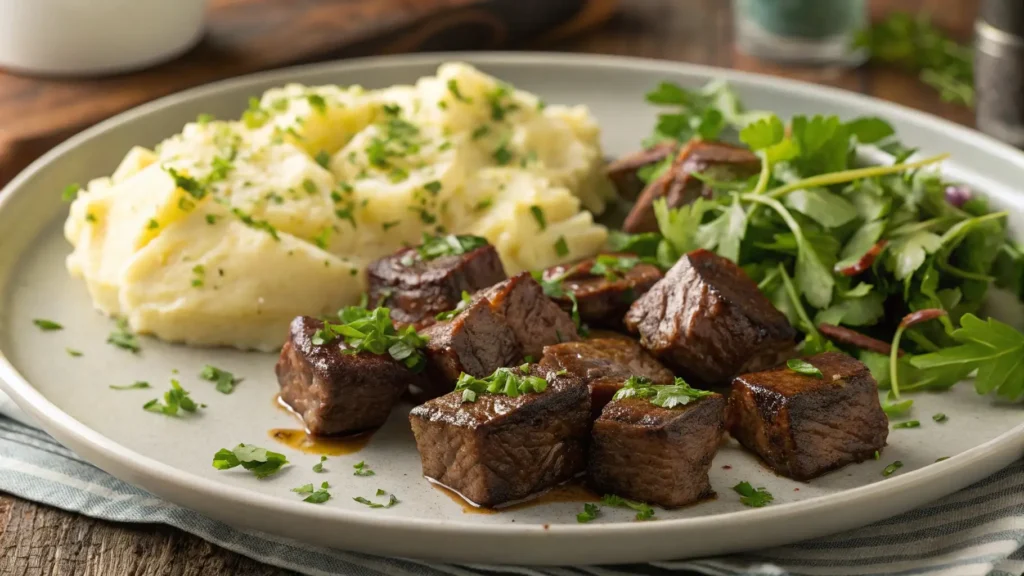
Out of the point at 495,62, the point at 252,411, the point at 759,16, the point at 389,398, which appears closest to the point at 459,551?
the point at 389,398

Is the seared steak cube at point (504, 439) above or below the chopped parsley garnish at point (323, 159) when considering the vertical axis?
below

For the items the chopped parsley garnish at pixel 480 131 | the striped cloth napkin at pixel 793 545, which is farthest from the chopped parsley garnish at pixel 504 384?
the chopped parsley garnish at pixel 480 131

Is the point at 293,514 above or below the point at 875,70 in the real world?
above

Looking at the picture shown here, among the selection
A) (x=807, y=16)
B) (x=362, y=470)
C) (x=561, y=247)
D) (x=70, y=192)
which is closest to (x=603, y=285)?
(x=561, y=247)

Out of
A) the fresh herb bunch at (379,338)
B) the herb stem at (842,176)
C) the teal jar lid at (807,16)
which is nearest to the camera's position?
the fresh herb bunch at (379,338)

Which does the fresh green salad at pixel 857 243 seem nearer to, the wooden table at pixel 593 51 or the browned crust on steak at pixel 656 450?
the browned crust on steak at pixel 656 450

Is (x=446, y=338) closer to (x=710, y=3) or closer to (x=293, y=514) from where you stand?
(x=293, y=514)
